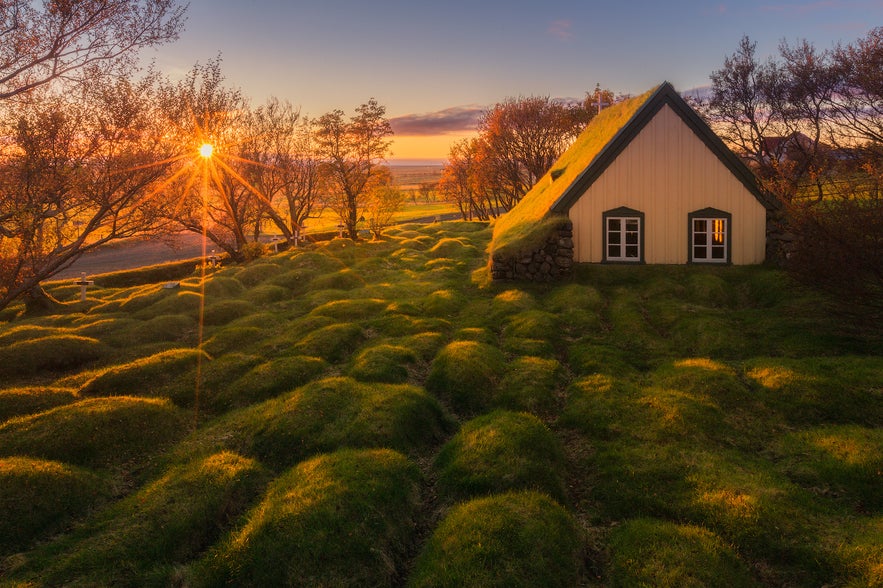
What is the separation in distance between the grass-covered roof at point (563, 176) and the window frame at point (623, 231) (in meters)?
2.49

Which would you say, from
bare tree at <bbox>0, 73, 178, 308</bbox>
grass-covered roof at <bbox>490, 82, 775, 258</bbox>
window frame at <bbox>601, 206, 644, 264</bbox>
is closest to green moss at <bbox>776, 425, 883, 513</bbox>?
window frame at <bbox>601, 206, 644, 264</bbox>

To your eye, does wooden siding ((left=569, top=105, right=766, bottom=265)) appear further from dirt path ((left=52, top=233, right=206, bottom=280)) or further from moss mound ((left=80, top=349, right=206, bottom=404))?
dirt path ((left=52, top=233, right=206, bottom=280))

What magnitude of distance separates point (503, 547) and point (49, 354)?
63.8 feet

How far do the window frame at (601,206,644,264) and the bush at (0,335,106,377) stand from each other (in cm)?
2392

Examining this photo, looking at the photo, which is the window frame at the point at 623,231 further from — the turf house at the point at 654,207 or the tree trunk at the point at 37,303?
the tree trunk at the point at 37,303

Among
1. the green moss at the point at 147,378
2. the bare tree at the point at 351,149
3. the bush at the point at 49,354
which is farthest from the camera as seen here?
the bare tree at the point at 351,149

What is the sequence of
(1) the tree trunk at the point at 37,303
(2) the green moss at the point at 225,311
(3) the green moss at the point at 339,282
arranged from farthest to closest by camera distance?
(3) the green moss at the point at 339,282
(1) the tree trunk at the point at 37,303
(2) the green moss at the point at 225,311

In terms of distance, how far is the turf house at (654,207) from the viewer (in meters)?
24.7

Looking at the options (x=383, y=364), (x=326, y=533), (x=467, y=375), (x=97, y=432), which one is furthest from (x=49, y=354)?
(x=326, y=533)

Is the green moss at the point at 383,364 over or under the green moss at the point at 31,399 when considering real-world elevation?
over

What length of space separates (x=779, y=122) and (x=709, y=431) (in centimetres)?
4367

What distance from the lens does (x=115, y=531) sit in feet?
29.2

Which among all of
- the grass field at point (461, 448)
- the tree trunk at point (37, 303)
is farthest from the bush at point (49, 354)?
the tree trunk at point (37, 303)

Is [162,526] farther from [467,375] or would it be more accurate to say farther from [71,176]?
[71,176]
